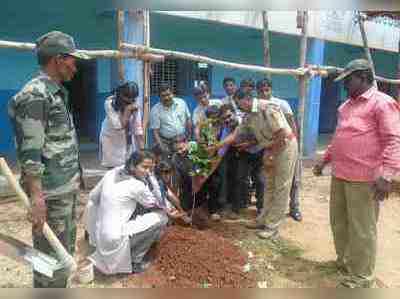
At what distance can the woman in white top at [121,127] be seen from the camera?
4.36 metres

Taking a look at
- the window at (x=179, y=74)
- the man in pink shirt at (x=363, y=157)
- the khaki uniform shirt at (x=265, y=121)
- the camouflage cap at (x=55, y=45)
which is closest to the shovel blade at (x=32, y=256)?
the camouflage cap at (x=55, y=45)

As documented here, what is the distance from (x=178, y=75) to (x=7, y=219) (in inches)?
206

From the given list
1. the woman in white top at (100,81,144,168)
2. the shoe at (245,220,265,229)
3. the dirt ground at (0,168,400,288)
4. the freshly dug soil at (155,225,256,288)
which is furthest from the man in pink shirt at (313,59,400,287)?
the woman in white top at (100,81,144,168)

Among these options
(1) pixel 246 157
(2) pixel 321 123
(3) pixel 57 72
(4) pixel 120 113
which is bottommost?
(2) pixel 321 123

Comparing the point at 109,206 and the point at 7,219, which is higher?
the point at 109,206

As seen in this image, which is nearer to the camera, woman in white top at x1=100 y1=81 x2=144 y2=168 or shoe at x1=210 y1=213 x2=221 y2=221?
woman in white top at x1=100 y1=81 x2=144 y2=168

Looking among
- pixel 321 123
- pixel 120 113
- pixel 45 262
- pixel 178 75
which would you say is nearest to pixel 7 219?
pixel 120 113

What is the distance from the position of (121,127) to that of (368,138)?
2.30 meters

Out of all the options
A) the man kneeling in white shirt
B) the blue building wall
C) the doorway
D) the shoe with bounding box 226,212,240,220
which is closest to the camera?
the man kneeling in white shirt

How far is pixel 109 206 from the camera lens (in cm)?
360

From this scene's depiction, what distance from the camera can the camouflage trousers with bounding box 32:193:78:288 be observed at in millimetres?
2725

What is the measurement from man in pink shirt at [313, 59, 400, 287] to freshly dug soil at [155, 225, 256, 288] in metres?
0.93

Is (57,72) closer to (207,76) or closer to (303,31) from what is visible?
(303,31)

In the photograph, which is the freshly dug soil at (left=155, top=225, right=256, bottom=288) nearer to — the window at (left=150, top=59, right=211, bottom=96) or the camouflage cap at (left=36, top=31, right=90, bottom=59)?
the camouflage cap at (left=36, top=31, right=90, bottom=59)
